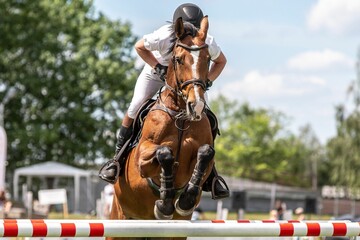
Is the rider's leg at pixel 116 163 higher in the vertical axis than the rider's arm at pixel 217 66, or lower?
lower

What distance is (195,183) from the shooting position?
791 cm

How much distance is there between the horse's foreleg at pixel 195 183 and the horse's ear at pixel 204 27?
1.14 meters

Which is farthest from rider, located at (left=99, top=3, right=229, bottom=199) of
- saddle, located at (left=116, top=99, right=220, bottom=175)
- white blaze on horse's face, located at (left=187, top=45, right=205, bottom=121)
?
white blaze on horse's face, located at (left=187, top=45, right=205, bottom=121)

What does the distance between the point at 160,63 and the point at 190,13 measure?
65 centimetres

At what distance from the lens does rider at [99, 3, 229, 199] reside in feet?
28.0

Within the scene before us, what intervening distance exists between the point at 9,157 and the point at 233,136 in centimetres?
6480

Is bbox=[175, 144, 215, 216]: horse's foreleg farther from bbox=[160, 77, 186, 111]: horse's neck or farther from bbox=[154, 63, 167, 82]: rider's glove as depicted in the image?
bbox=[154, 63, 167, 82]: rider's glove

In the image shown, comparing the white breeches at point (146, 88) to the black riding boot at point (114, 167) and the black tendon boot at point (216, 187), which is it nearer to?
the black riding boot at point (114, 167)

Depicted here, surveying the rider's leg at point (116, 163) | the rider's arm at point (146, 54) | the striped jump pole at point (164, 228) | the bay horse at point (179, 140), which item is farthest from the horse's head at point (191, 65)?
the rider's leg at point (116, 163)

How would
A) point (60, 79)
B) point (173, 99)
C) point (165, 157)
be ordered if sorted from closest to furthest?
point (165, 157), point (173, 99), point (60, 79)

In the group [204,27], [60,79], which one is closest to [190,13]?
[204,27]

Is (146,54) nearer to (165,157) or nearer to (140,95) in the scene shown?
(140,95)

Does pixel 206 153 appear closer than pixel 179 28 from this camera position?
Yes

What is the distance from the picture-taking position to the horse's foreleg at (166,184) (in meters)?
7.87
